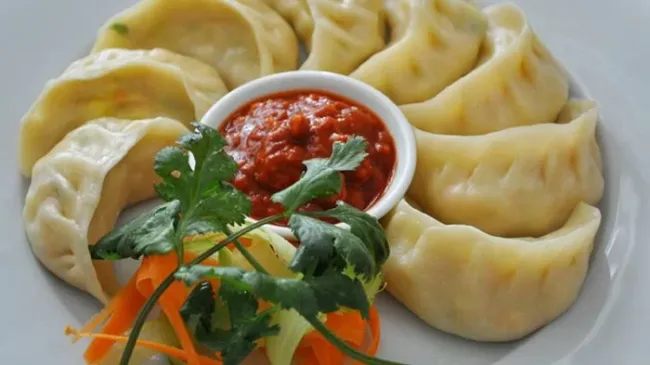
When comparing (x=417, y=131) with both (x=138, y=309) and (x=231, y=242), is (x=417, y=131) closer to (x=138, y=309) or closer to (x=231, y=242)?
(x=231, y=242)

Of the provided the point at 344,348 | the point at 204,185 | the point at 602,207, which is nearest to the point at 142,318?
the point at 204,185

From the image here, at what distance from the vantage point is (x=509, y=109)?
321cm

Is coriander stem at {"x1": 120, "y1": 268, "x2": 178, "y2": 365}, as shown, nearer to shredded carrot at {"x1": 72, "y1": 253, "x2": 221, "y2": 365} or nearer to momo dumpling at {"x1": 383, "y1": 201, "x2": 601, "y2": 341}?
shredded carrot at {"x1": 72, "y1": 253, "x2": 221, "y2": 365}

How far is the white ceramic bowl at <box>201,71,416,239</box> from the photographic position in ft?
9.38

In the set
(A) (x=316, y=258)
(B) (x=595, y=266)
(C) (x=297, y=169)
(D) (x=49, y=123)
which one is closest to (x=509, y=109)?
(B) (x=595, y=266)

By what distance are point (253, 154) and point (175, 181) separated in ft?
1.98

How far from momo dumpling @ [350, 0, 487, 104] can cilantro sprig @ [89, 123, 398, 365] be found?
994 millimetres

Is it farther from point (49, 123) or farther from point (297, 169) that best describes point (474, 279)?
point (49, 123)

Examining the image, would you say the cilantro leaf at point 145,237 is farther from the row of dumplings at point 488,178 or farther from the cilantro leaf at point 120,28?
the cilantro leaf at point 120,28

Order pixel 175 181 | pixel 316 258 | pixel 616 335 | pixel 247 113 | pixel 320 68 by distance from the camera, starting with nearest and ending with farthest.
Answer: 1. pixel 316 258
2. pixel 175 181
3. pixel 616 335
4. pixel 247 113
5. pixel 320 68

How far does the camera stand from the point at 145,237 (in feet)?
7.20

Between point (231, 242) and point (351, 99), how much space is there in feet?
3.79

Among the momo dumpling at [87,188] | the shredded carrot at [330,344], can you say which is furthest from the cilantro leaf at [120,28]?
the shredded carrot at [330,344]

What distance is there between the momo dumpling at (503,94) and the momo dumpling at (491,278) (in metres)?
0.63
